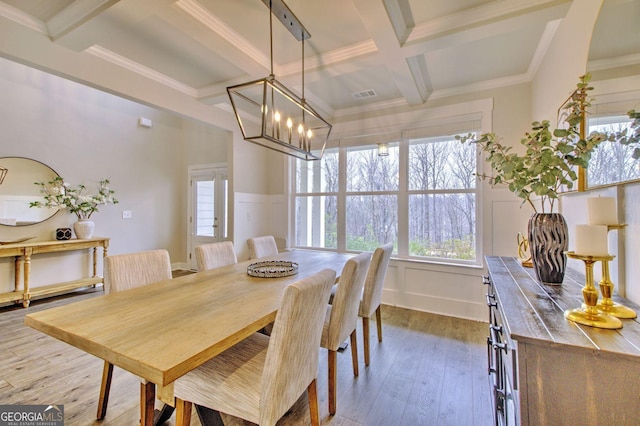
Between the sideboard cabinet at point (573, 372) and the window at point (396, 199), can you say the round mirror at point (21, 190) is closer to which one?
the window at point (396, 199)

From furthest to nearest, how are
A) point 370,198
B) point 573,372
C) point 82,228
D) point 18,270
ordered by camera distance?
point 82,228
point 370,198
point 18,270
point 573,372

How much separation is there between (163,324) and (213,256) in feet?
4.20

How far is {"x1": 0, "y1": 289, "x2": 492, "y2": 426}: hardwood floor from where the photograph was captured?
5.36 ft

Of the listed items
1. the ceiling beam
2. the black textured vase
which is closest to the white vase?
the ceiling beam

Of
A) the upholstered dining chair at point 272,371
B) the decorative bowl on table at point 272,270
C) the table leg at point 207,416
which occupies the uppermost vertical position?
the decorative bowl on table at point 272,270

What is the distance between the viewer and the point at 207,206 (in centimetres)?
532

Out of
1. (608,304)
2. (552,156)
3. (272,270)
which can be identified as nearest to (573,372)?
(608,304)

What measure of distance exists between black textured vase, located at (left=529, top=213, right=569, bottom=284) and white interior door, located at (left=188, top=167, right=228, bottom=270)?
15.4 ft

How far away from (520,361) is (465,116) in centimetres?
299

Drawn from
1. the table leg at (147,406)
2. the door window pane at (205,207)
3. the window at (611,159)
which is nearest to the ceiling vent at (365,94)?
the window at (611,159)

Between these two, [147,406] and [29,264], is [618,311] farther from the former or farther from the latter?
[29,264]

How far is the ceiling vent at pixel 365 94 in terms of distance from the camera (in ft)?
10.8

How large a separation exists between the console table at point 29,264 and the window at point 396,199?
312 centimetres

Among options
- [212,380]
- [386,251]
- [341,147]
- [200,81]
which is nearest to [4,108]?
[200,81]
